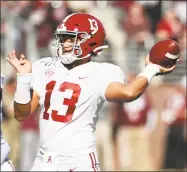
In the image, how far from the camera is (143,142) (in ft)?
35.6

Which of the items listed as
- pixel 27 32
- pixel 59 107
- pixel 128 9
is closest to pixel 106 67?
pixel 59 107

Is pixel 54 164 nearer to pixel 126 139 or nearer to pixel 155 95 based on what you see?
pixel 126 139

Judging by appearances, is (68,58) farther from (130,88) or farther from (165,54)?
(165,54)

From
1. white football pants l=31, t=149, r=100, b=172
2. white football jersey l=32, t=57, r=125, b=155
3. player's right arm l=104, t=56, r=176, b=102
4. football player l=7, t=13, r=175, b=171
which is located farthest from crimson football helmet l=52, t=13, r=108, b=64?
white football pants l=31, t=149, r=100, b=172

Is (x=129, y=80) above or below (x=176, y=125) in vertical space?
above

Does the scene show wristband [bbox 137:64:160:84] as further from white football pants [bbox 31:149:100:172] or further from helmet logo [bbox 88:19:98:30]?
white football pants [bbox 31:149:100:172]

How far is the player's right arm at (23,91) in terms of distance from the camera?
5203mm

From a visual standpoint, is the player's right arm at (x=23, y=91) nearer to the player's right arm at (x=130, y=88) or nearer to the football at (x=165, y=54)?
the player's right arm at (x=130, y=88)

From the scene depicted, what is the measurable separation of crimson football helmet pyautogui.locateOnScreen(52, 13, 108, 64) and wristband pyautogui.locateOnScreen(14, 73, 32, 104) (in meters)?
0.28

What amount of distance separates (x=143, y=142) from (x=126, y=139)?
1.06 feet

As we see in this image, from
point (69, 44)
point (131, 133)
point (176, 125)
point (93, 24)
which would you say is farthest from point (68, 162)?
point (131, 133)

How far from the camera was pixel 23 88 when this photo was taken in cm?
519

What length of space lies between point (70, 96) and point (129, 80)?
16.2 ft

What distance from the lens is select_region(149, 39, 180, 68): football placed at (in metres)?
5.23
